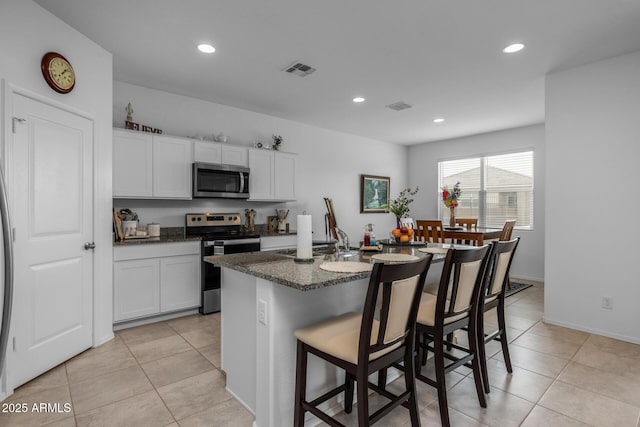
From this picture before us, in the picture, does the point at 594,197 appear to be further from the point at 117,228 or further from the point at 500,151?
the point at 117,228

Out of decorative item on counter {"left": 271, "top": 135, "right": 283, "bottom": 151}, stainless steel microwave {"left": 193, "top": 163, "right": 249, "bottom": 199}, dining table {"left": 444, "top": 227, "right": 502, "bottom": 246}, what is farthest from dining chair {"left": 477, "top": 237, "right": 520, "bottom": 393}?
decorative item on counter {"left": 271, "top": 135, "right": 283, "bottom": 151}

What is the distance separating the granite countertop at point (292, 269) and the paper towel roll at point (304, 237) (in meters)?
0.07

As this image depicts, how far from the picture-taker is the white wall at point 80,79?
7.25 feet

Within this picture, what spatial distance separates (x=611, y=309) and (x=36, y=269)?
4942 millimetres

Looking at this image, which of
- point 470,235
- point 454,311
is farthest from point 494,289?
point 470,235

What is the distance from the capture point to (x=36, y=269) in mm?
2408

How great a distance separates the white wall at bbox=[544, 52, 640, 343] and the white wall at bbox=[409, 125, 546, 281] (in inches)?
94.0

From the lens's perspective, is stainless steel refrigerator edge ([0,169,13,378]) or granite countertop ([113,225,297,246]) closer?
stainless steel refrigerator edge ([0,169,13,378])

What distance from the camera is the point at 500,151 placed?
6.02 meters

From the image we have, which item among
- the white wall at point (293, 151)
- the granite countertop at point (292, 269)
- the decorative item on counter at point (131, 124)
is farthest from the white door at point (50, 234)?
the granite countertop at point (292, 269)

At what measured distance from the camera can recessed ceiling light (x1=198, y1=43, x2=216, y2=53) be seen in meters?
2.92

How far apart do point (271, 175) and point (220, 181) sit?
83 cm

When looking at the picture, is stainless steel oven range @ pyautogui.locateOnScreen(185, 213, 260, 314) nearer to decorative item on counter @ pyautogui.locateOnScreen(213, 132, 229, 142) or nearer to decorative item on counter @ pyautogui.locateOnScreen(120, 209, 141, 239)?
decorative item on counter @ pyautogui.locateOnScreen(120, 209, 141, 239)

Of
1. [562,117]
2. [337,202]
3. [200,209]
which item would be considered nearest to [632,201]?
[562,117]
